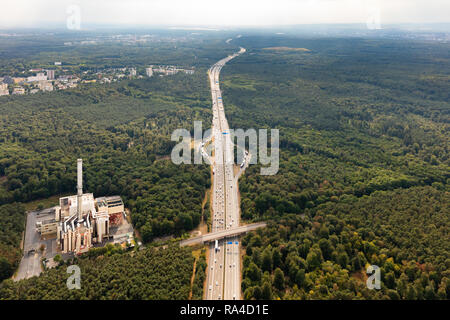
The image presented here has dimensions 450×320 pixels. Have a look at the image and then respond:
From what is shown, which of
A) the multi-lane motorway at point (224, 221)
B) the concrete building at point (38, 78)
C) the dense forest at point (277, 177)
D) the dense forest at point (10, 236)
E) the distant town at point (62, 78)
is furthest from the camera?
the concrete building at point (38, 78)

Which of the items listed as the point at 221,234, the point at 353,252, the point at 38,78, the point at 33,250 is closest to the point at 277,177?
the point at 221,234

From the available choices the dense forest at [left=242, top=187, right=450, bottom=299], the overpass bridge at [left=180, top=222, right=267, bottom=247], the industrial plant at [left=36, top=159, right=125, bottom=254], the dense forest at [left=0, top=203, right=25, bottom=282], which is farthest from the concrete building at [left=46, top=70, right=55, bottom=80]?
the dense forest at [left=242, top=187, right=450, bottom=299]

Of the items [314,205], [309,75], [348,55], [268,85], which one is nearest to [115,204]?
[314,205]

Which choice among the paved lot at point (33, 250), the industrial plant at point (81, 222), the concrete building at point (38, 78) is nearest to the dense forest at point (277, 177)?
the paved lot at point (33, 250)

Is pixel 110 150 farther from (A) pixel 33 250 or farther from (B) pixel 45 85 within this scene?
(B) pixel 45 85

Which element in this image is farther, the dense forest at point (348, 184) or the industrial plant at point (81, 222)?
the industrial plant at point (81, 222)

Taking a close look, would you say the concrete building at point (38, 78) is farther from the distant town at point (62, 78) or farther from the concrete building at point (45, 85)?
the concrete building at point (45, 85)

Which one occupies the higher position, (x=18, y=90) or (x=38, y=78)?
(x=38, y=78)
